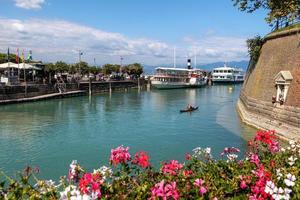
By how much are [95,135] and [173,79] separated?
67.2 metres

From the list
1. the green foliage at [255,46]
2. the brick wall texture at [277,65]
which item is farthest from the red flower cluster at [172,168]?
the green foliage at [255,46]

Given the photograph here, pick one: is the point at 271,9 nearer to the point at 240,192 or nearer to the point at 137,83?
the point at 240,192

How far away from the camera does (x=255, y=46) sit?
126 ft

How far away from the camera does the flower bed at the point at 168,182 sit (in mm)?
4836

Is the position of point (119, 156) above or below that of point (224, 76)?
below

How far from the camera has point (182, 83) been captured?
97062 millimetres

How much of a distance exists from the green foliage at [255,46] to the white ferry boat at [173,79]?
5158cm

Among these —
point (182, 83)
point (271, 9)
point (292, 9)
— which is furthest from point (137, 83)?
point (292, 9)

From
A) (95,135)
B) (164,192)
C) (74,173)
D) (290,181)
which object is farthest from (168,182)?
(95,135)

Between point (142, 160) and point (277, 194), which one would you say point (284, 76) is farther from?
point (277, 194)

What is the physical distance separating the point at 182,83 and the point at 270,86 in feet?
228

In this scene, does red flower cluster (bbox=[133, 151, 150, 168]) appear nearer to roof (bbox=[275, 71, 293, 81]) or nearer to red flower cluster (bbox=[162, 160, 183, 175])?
red flower cluster (bbox=[162, 160, 183, 175])

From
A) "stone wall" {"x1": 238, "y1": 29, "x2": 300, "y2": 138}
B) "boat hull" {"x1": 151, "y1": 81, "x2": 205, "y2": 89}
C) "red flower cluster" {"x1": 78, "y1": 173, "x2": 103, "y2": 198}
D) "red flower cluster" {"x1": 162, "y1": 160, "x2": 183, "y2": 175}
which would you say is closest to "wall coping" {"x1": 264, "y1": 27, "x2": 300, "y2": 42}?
"stone wall" {"x1": 238, "y1": 29, "x2": 300, "y2": 138}

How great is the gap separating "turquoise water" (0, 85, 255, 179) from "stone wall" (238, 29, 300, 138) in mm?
1794
